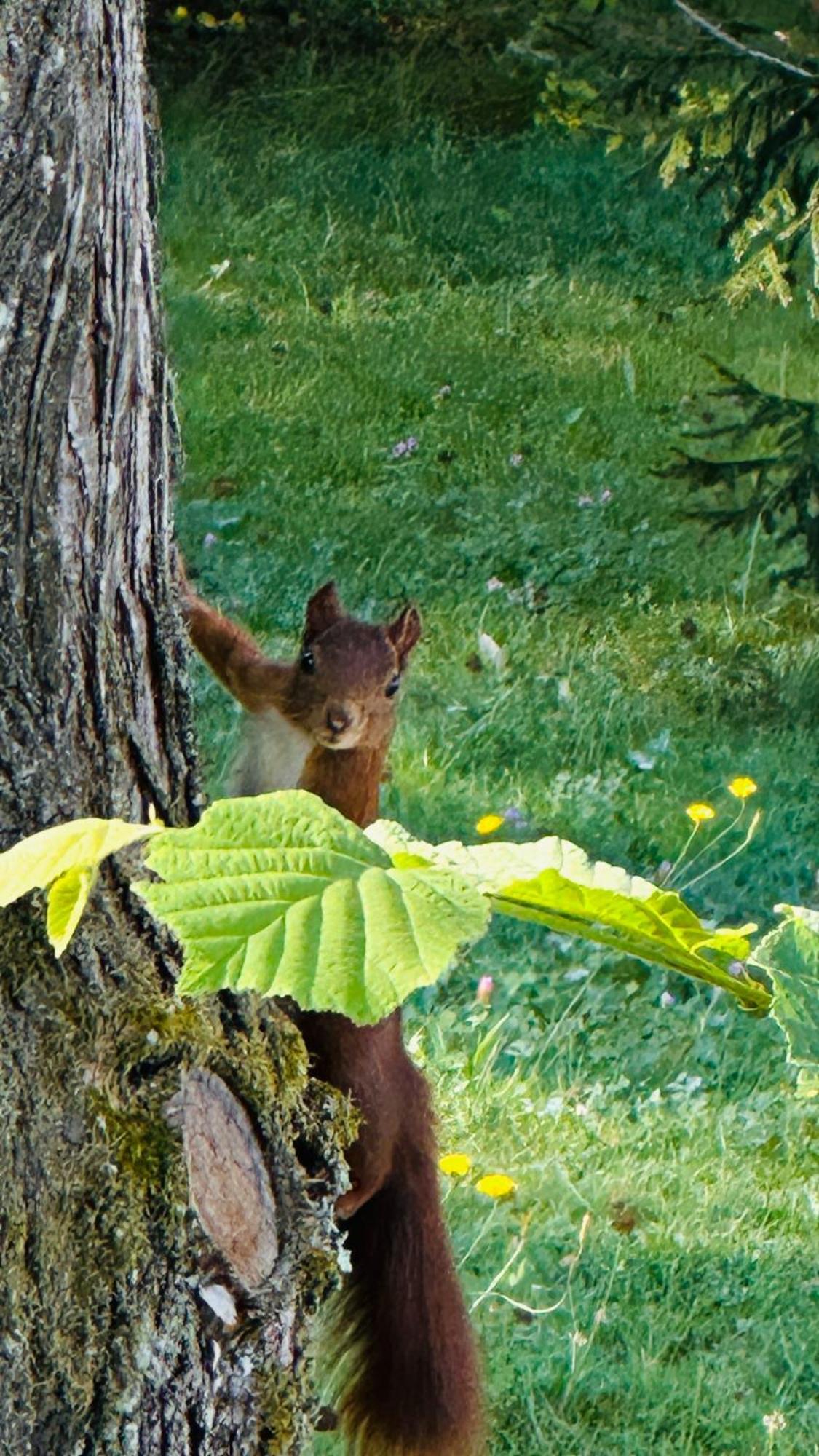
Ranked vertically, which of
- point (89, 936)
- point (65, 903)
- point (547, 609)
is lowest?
point (547, 609)

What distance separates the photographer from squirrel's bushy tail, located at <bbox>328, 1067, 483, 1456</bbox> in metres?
2.11

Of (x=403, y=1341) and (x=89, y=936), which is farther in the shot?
(x=403, y=1341)

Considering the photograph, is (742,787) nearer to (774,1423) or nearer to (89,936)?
(774,1423)

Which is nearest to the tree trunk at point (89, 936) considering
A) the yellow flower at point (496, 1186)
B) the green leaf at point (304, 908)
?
the green leaf at point (304, 908)

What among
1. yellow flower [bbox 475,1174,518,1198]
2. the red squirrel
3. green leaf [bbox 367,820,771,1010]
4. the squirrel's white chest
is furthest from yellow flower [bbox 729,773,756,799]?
green leaf [bbox 367,820,771,1010]

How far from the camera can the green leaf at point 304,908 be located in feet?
2.55

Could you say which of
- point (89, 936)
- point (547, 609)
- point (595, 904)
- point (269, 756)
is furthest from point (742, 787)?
point (595, 904)

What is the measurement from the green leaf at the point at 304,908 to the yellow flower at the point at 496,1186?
2446mm

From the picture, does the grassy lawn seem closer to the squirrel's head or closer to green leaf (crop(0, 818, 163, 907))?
the squirrel's head

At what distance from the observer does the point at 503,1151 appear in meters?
3.43

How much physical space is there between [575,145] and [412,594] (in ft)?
11.9

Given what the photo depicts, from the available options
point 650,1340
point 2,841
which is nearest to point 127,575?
point 2,841

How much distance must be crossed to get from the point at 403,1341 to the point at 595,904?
4.40 feet

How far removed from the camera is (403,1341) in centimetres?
211
